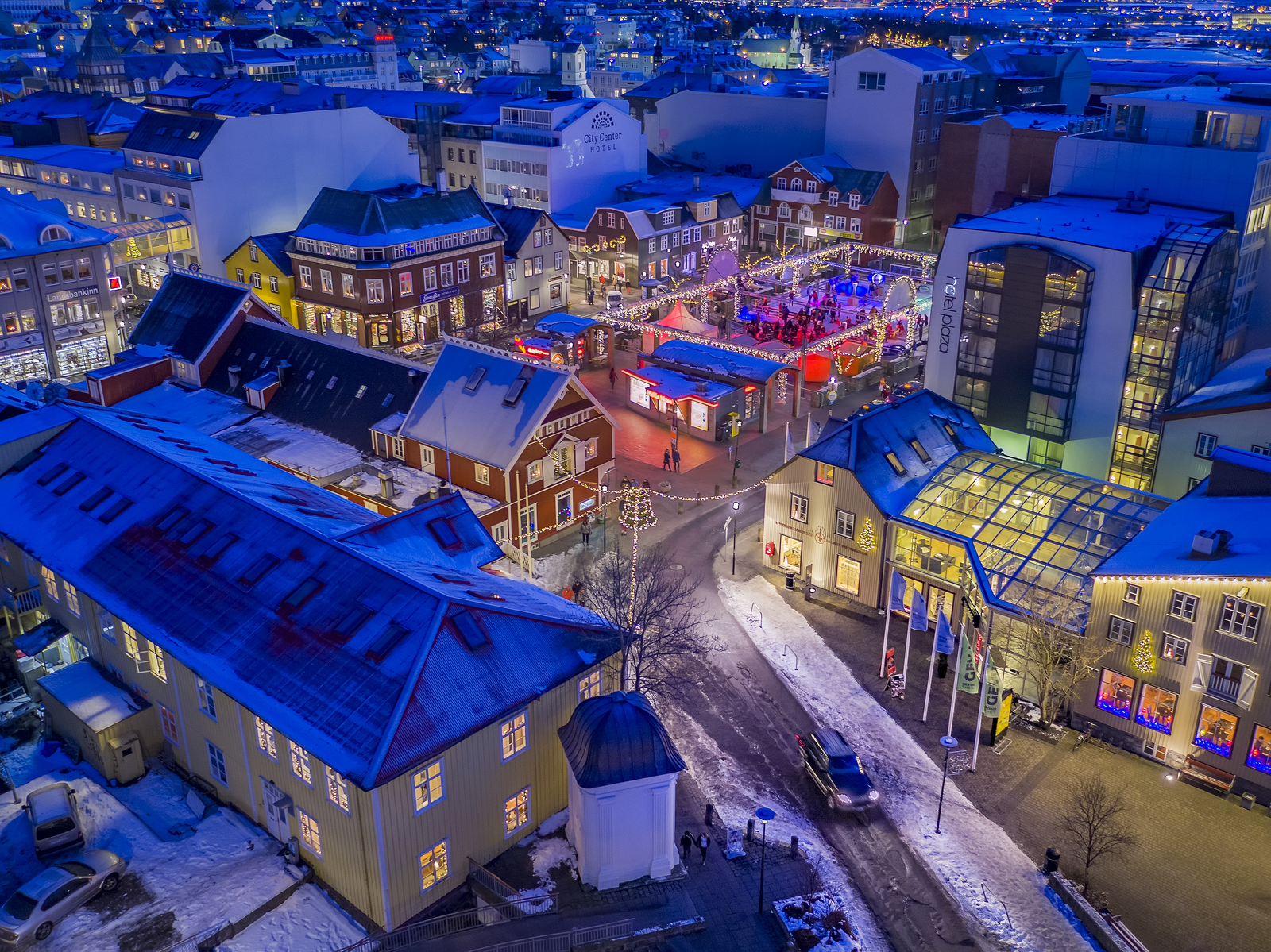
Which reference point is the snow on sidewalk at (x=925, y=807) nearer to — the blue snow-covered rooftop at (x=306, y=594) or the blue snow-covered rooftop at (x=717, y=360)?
the blue snow-covered rooftop at (x=306, y=594)

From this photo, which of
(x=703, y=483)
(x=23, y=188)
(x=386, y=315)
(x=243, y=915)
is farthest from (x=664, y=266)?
(x=243, y=915)

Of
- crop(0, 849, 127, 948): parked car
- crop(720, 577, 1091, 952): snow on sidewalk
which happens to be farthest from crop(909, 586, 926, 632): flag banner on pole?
crop(0, 849, 127, 948): parked car

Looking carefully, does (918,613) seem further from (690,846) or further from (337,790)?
(337,790)

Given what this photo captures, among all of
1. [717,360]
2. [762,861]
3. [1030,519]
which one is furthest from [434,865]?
A: [717,360]

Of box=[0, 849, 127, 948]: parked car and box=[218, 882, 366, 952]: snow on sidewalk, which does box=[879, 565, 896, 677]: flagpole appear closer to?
box=[218, 882, 366, 952]: snow on sidewalk

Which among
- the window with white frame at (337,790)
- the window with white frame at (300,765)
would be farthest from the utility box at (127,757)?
the window with white frame at (337,790)

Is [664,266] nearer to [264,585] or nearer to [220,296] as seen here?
[220,296]
